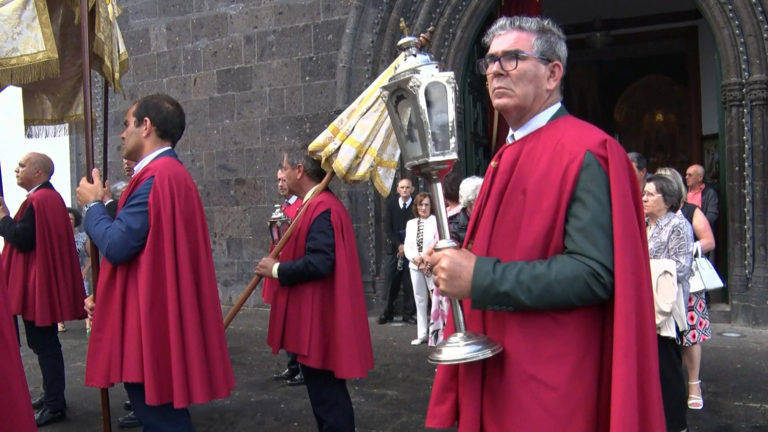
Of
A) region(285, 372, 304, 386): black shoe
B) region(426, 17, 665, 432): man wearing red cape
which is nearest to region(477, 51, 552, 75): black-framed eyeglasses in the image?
region(426, 17, 665, 432): man wearing red cape

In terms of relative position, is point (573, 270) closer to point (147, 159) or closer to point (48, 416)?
point (147, 159)

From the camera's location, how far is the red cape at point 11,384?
2.04 metres

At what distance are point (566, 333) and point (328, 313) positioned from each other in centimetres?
209

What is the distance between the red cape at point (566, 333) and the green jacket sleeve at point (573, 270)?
23mm

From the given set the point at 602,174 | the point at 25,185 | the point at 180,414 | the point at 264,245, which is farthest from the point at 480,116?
the point at 602,174

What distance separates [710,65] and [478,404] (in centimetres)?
1108

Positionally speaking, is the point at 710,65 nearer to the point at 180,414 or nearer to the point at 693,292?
the point at 693,292

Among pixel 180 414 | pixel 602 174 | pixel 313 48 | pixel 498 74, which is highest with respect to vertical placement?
pixel 313 48

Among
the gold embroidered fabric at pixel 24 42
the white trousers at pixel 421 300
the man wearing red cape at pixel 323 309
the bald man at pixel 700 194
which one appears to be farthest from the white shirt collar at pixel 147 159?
the bald man at pixel 700 194

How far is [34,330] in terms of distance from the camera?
4.65 m

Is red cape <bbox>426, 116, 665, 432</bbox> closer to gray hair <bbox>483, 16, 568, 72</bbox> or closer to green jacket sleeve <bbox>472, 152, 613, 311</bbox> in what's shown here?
green jacket sleeve <bbox>472, 152, 613, 311</bbox>

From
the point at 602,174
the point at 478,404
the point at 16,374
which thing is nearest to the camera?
the point at 602,174

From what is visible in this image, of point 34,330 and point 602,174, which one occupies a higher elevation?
point 602,174

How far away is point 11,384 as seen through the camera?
6.76ft
